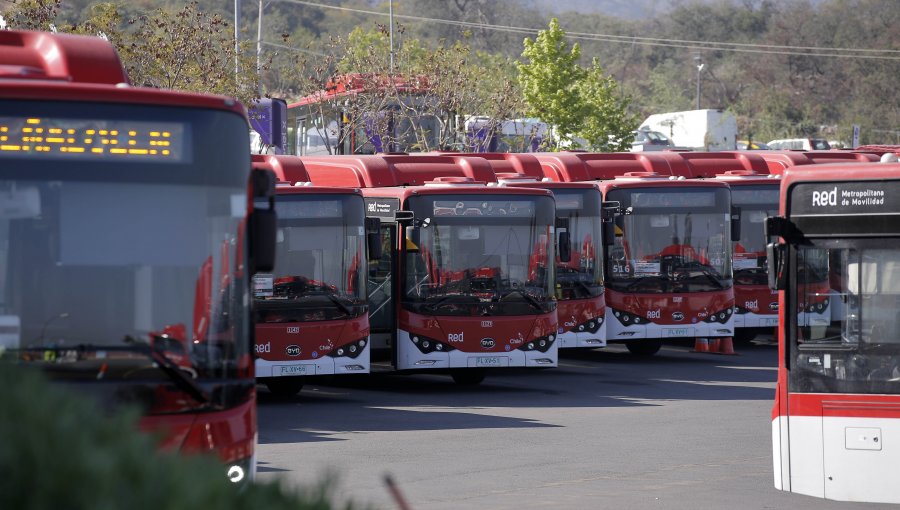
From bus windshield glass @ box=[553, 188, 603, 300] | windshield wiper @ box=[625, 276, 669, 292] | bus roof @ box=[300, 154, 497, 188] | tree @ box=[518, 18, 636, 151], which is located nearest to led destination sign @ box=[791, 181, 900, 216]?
bus windshield glass @ box=[553, 188, 603, 300]

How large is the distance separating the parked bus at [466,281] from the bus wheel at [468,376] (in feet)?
0.49

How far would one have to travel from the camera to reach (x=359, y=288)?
18.0 meters

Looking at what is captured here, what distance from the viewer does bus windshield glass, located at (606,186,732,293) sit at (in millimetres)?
22812

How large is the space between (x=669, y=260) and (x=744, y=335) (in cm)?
400

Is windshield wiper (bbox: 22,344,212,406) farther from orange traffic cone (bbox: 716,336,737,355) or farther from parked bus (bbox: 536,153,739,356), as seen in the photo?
orange traffic cone (bbox: 716,336,737,355)

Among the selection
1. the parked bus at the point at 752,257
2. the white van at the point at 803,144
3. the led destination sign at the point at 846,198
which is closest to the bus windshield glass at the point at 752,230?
the parked bus at the point at 752,257

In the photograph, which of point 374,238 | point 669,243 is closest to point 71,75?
point 374,238

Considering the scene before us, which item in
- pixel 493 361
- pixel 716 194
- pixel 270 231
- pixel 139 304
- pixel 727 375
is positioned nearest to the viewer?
pixel 139 304

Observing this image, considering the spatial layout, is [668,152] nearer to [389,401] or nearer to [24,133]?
[389,401]

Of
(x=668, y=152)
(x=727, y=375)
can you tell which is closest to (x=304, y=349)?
(x=727, y=375)

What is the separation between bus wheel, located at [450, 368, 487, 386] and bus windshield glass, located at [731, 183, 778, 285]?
7103 mm

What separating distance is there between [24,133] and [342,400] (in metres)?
11.5

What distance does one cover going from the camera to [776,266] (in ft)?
32.5

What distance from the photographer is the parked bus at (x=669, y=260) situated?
74.5 ft
